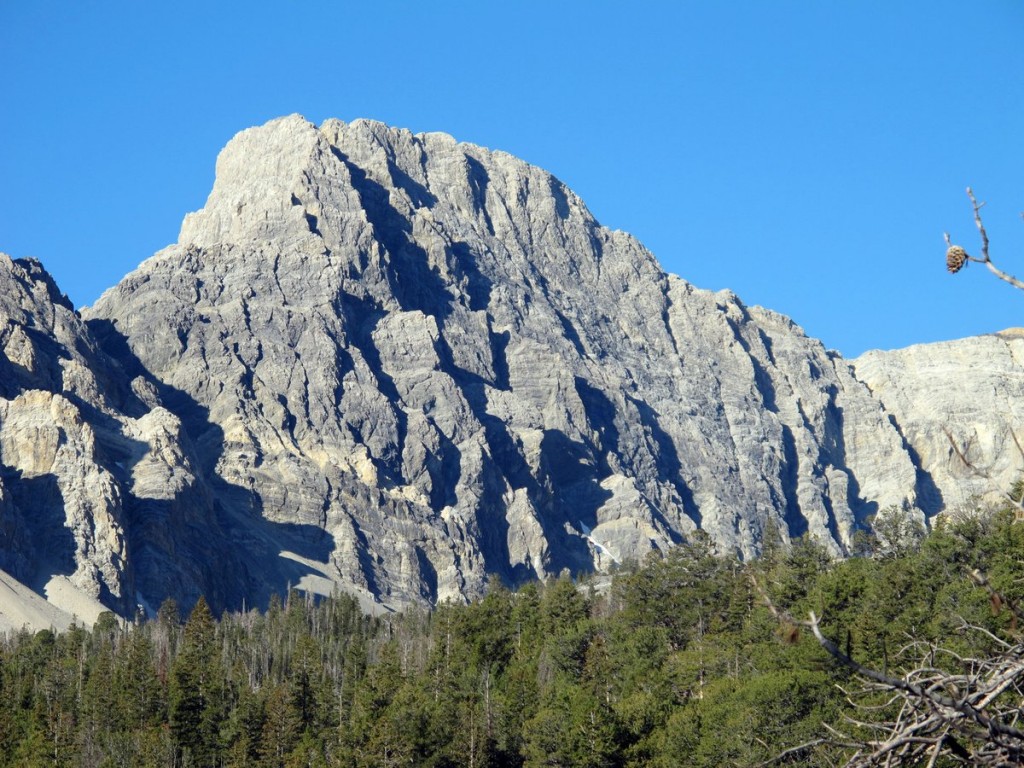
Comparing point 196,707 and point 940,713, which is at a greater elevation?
point 196,707

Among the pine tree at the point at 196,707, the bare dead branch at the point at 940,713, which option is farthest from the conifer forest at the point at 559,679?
the bare dead branch at the point at 940,713

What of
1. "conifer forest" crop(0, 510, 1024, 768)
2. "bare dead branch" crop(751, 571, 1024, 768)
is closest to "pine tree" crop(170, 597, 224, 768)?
"conifer forest" crop(0, 510, 1024, 768)

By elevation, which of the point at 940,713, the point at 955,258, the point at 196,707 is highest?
the point at 196,707

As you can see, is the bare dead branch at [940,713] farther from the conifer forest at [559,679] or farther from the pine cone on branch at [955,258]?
the conifer forest at [559,679]

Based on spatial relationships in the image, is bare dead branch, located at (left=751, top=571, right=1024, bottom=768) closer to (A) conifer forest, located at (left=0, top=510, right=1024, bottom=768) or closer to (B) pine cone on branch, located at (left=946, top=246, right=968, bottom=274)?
(B) pine cone on branch, located at (left=946, top=246, right=968, bottom=274)

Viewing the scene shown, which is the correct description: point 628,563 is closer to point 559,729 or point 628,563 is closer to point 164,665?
point 164,665

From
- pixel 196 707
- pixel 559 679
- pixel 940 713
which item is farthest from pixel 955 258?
pixel 196 707

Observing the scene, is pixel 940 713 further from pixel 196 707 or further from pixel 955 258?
pixel 196 707

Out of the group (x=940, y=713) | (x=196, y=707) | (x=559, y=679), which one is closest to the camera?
(x=940, y=713)

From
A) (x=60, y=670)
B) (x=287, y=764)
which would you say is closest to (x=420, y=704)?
(x=287, y=764)

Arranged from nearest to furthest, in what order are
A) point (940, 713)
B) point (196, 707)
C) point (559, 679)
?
point (940, 713), point (559, 679), point (196, 707)

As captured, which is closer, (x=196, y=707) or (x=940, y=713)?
(x=940, y=713)

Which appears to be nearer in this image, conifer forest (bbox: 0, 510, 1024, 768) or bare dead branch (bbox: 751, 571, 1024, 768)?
bare dead branch (bbox: 751, 571, 1024, 768)

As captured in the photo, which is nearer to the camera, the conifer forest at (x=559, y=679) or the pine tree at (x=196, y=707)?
the conifer forest at (x=559, y=679)
